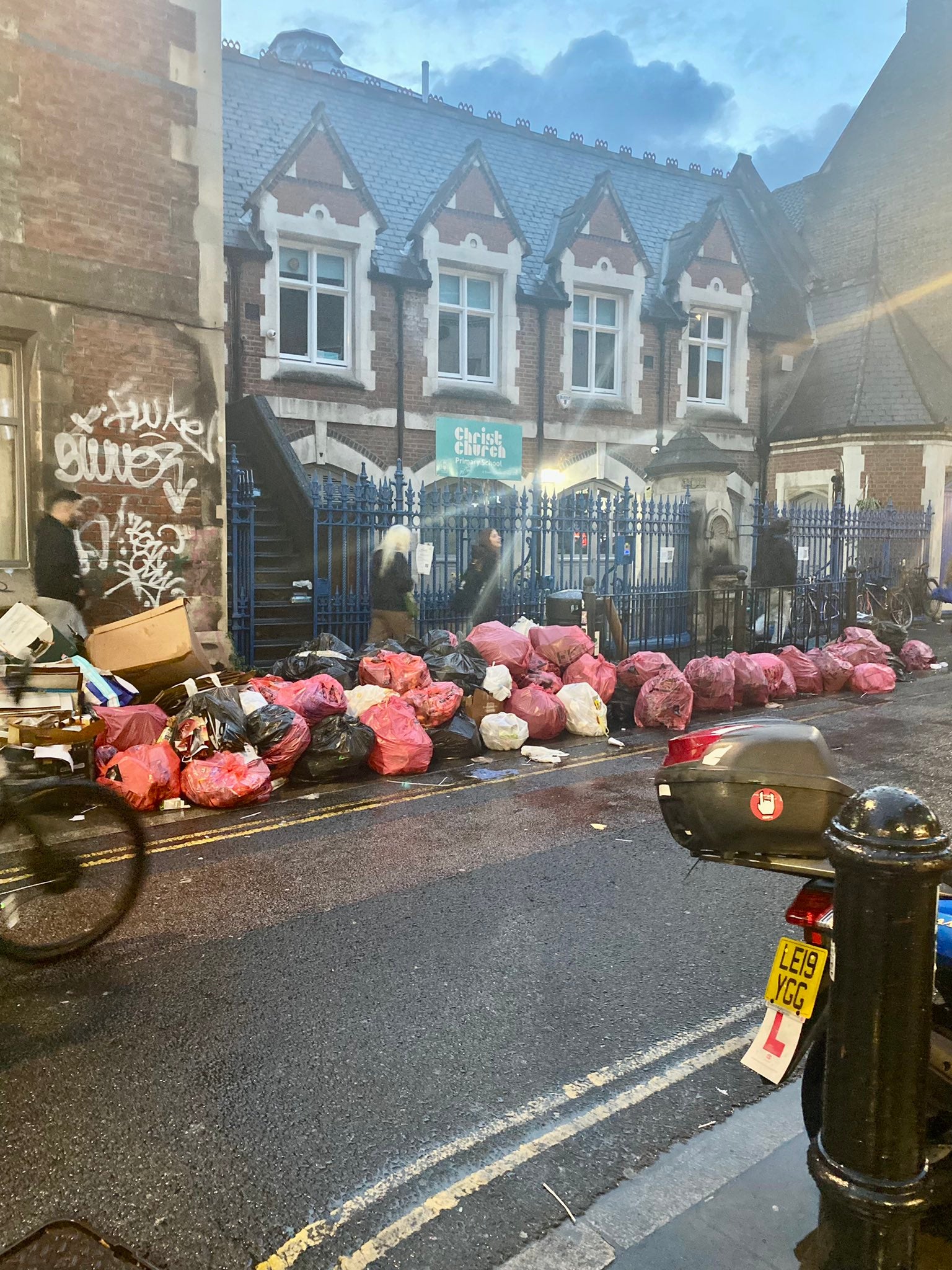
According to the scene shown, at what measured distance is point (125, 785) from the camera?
19.5 feet

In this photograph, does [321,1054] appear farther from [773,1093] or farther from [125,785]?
[125,785]

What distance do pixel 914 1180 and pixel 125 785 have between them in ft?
17.0

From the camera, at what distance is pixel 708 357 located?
1981 cm

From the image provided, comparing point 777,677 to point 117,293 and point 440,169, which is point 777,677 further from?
point 440,169

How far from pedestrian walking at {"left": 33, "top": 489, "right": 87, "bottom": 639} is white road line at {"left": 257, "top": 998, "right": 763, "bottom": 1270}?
21.3 feet

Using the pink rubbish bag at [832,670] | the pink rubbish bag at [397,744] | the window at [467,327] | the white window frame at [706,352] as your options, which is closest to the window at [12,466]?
the pink rubbish bag at [397,744]

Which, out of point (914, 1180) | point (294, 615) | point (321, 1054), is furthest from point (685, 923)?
point (294, 615)

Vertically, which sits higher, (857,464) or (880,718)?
(857,464)

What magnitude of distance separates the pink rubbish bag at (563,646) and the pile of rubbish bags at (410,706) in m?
0.01

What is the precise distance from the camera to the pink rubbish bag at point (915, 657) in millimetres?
12703

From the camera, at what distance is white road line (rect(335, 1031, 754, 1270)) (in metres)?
2.24

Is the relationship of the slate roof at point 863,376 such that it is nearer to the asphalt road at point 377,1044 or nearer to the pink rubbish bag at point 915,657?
the pink rubbish bag at point 915,657

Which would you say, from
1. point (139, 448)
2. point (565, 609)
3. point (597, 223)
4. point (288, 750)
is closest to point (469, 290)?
point (597, 223)

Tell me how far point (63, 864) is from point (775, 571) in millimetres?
11336
